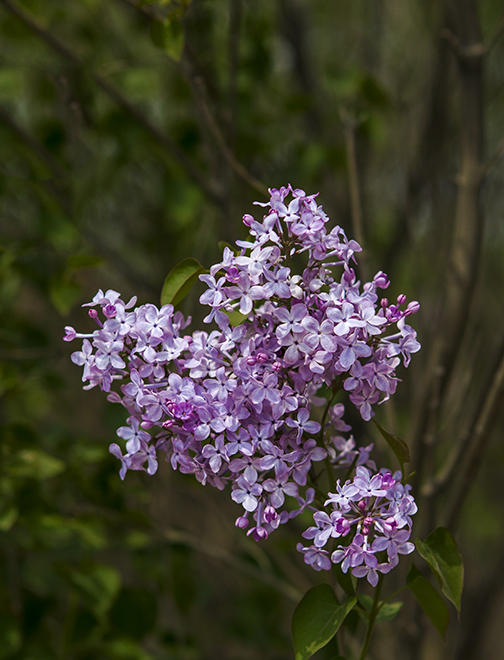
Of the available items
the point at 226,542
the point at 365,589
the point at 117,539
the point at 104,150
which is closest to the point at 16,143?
the point at 104,150

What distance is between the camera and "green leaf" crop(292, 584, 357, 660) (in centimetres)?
64

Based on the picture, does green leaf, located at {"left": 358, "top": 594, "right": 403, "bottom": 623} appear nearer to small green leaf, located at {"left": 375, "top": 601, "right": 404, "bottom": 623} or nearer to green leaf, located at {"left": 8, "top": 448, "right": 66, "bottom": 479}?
small green leaf, located at {"left": 375, "top": 601, "right": 404, "bottom": 623}

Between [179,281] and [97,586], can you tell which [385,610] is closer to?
[179,281]

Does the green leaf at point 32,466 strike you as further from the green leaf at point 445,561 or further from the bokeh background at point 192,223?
the green leaf at point 445,561

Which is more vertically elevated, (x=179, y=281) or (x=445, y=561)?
(x=179, y=281)

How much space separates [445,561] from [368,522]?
4.9 inches

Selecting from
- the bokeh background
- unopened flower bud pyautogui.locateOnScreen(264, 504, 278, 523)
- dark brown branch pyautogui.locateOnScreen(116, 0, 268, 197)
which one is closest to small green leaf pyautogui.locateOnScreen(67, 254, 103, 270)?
the bokeh background

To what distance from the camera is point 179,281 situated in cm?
72

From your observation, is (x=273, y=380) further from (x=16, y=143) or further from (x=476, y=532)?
(x=476, y=532)

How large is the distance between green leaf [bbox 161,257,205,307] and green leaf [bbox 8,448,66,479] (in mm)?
773

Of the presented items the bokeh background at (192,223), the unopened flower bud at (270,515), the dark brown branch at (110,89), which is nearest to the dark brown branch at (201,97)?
the bokeh background at (192,223)

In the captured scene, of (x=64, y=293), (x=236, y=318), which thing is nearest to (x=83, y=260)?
(x=64, y=293)

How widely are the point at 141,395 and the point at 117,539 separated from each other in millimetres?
1262

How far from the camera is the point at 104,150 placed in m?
1.93
